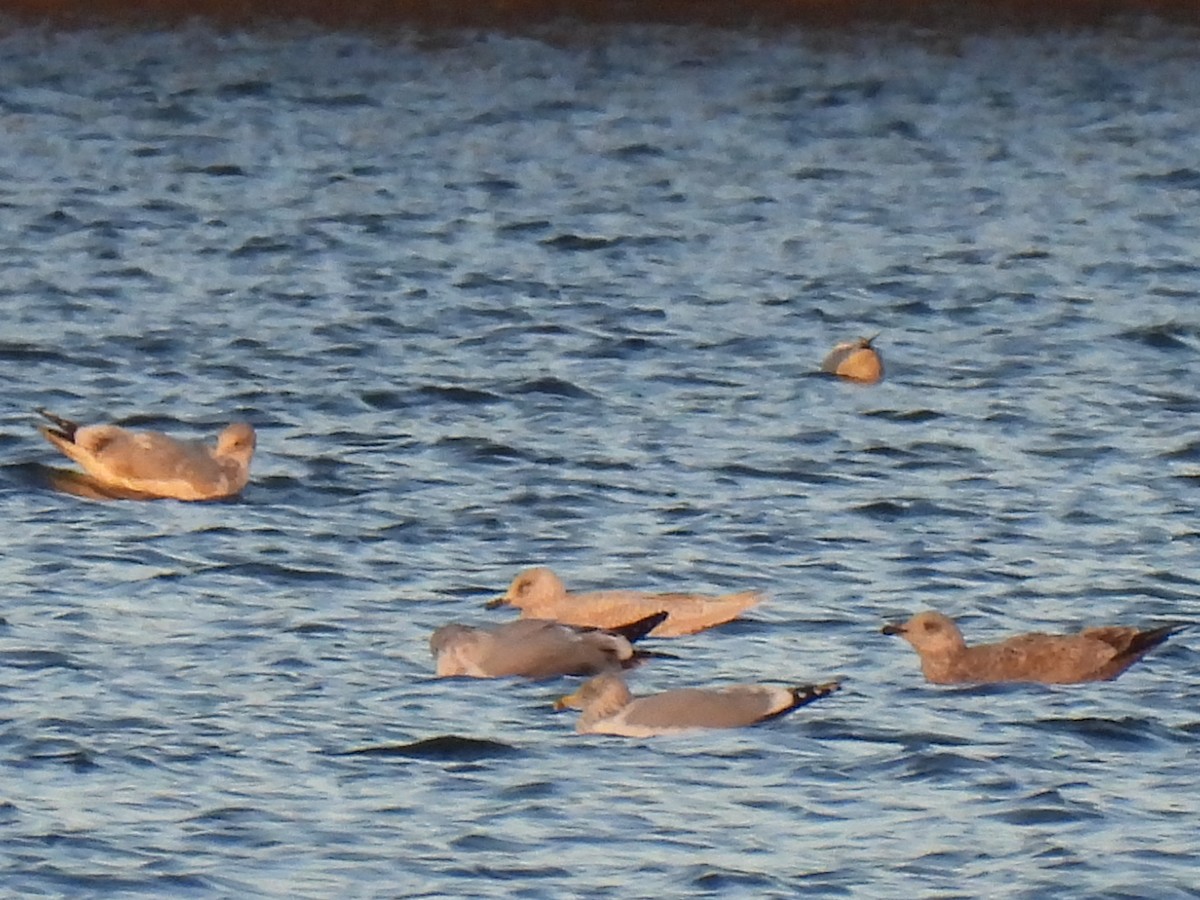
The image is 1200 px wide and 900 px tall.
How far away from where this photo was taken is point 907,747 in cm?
1172

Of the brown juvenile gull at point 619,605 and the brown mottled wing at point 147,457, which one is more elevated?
the brown mottled wing at point 147,457

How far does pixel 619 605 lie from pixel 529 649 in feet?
1.96

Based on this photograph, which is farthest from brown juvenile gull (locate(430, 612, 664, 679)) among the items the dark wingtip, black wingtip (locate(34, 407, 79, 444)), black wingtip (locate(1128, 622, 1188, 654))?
black wingtip (locate(34, 407, 79, 444))

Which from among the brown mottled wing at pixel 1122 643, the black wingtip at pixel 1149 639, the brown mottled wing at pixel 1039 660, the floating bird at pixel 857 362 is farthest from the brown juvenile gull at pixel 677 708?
the floating bird at pixel 857 362

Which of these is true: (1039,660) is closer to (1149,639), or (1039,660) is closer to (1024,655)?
(1024,655)

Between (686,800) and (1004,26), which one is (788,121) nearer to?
(1004,26)

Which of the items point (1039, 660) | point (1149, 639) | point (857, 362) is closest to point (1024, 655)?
point (1039, 660)

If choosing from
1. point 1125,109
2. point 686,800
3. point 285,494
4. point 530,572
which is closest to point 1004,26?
point 1125,109

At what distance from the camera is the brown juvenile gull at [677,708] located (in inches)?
464

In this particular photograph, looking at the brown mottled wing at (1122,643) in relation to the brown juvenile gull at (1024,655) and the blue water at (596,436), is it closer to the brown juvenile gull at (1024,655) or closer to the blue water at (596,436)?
the brown juvenile gull at (1024,655)

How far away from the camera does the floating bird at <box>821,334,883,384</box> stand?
62.3ft

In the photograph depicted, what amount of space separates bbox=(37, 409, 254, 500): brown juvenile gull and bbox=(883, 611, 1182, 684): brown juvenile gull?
4341 mm

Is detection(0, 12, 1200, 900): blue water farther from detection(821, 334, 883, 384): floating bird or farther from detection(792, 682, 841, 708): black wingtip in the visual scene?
detection(821, 334, 883, 384): floating bird

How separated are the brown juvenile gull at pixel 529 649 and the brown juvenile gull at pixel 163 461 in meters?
3.05
